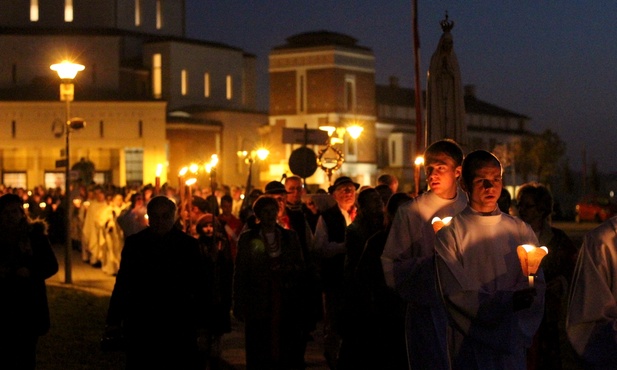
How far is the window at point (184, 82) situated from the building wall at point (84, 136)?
9113 millimetres

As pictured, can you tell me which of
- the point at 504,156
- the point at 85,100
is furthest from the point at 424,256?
the point at 504,156

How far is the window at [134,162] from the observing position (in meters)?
83.1

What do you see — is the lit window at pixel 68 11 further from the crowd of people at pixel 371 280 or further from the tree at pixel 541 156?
the crowd of people at pixel 371 280

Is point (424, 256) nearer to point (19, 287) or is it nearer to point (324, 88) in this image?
point (19, 287)

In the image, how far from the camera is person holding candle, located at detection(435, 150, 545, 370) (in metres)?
6.50

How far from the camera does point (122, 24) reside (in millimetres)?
93188

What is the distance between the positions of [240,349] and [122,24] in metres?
80.0

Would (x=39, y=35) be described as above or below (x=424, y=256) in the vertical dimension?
above

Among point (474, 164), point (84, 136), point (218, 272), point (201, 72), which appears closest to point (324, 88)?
point (201, 72)

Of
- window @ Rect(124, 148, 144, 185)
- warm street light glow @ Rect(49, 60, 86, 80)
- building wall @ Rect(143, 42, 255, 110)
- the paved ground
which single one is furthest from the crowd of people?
building wall @ Rect(143, 42, 255, 110)

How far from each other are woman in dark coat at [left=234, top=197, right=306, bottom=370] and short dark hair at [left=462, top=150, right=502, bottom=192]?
513 cm

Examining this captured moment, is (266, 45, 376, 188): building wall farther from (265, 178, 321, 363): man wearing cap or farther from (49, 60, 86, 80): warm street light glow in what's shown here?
(265, 178, 321, 363): man wearing cap

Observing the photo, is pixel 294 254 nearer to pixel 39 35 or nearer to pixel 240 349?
pixel 240 349

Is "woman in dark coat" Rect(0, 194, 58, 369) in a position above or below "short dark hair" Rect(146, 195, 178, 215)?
below
